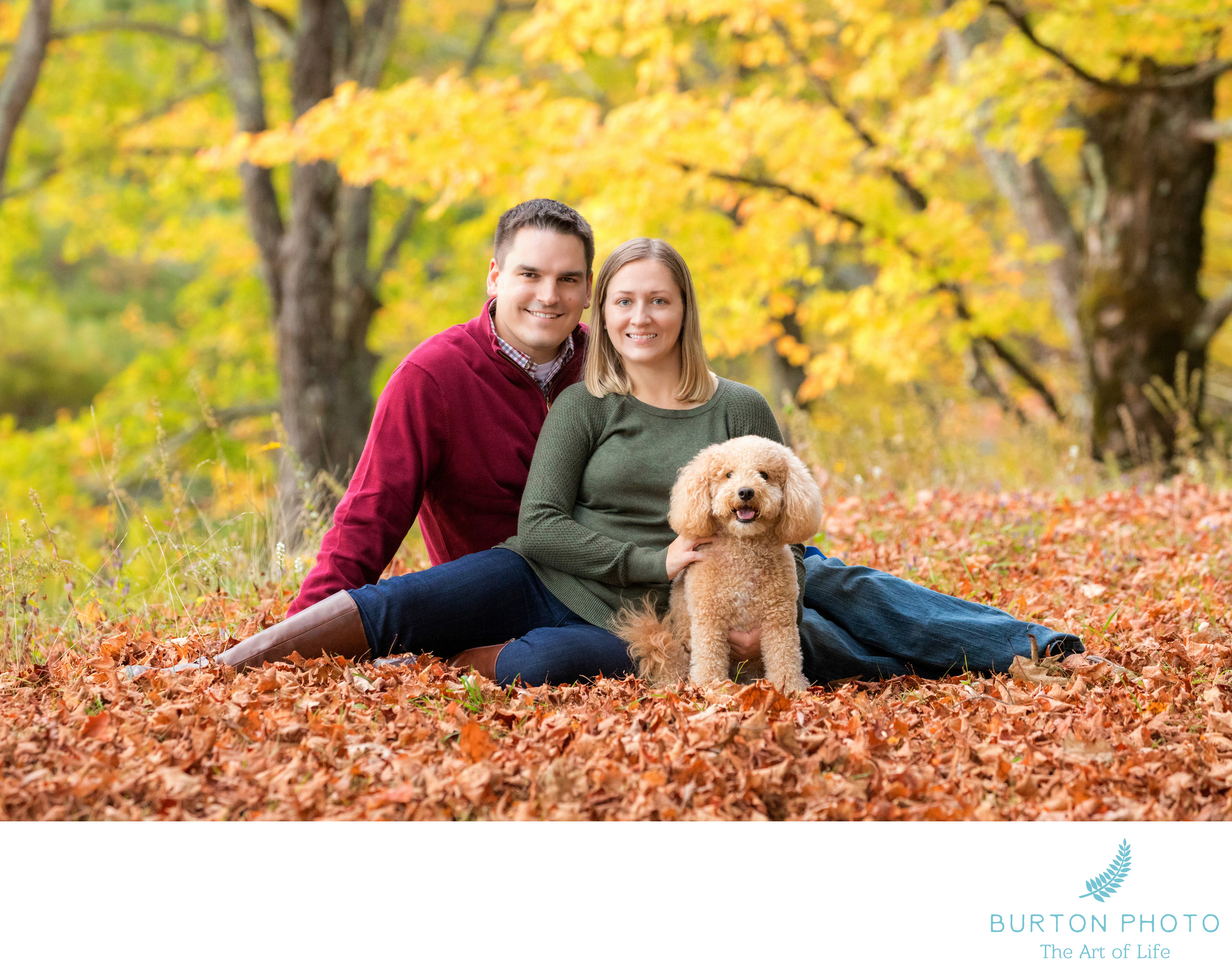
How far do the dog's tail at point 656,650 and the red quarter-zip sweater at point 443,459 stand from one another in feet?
2.28

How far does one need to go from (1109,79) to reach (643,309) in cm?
608

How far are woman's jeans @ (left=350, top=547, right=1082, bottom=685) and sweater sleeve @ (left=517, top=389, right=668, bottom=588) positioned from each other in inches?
6.6

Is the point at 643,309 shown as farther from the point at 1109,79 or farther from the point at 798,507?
the point at 1109,79

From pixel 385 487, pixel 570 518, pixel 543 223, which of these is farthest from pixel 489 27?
pixel 570 518

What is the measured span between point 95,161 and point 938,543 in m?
11.6

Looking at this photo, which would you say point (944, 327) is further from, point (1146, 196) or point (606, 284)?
point (606, 284)

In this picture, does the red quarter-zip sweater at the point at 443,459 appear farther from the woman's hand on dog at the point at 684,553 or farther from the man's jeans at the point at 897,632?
the man's jeans at the point at 897,632

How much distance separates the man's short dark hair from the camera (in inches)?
142

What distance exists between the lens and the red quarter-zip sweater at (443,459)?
135 inches
